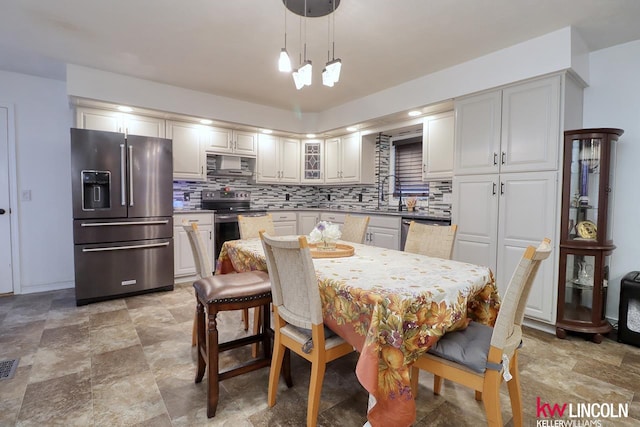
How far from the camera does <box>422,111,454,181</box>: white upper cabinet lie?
12.1 feet

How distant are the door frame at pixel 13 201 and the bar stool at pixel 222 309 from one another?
3211 millimetres

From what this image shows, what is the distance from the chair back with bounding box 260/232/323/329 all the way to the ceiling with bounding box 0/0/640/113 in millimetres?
1742

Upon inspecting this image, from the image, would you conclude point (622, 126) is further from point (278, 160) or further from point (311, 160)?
point (278, 160)

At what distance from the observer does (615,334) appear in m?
2.70

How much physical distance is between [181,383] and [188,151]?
3.09 metres

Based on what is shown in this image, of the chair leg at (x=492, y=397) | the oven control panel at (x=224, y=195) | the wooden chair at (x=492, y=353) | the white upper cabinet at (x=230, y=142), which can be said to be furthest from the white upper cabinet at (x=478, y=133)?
the oven control panel at (x=224, y=195)

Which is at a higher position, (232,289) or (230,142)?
(230,142)

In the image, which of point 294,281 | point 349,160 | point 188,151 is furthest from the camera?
point 349,160

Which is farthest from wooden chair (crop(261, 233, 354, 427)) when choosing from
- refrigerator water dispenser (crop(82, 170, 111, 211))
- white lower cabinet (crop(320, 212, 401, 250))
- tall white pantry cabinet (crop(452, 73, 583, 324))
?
refrigerator water dispenser (crop(82, 170, 111, 211))

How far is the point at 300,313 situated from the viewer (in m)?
1.57

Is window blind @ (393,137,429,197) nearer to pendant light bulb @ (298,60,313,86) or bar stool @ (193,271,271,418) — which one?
pendant light bulb @ (298,60,313,86)

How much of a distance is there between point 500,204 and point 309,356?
2.33 m

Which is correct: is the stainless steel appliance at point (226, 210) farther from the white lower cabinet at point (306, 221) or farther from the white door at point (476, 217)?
the white door at point (476, 217)

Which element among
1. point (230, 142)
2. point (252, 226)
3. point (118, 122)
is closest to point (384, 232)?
point (252, 226)
